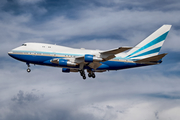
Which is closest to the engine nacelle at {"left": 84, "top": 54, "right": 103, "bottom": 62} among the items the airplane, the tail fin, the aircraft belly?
the airplane

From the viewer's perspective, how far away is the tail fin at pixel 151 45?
62250 mm

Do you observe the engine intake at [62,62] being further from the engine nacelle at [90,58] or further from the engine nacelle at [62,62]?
the engine nacelle at [90,58]

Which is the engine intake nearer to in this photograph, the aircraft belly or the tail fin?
the aircraft belly

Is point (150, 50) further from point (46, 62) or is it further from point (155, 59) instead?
point (46, 62)

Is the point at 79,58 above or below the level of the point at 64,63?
above

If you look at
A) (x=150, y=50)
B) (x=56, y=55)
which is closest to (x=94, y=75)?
(x=56, y=55)

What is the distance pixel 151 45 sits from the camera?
63.5 meters

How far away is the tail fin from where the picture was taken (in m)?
62.2

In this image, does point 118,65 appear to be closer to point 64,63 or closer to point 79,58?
point 79,58

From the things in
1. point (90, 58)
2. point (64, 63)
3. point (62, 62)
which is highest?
point (90, 58)

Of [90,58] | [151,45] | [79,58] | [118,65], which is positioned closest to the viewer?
[90,58]

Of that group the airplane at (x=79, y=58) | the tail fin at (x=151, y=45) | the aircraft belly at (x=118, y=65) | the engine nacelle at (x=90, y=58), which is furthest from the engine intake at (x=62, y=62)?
the tail fin at (x=151, y=45)

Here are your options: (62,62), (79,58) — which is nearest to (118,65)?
(79,58)

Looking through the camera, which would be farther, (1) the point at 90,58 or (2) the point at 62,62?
(2) the point at 62,62
